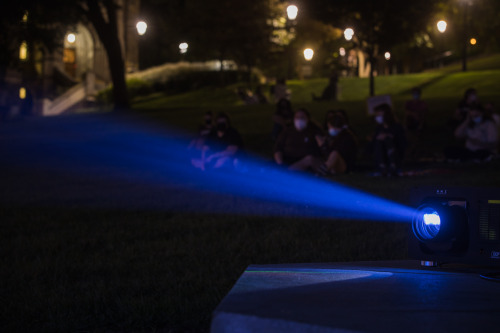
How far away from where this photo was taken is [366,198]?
423 inches

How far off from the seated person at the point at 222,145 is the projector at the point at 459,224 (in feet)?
39.7

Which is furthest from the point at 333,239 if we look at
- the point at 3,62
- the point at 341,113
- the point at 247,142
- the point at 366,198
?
the point at 3,62

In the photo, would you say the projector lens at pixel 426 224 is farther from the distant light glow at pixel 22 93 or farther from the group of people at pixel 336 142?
the distant light glow at pixel 22 93

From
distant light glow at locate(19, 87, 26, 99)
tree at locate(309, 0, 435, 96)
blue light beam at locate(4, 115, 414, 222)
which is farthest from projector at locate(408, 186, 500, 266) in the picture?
distant light glow at locate(19, 87, 26, 99)

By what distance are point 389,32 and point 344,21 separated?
7.48 feet

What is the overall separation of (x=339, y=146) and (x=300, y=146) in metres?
0.88

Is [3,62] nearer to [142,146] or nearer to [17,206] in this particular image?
[142,146]

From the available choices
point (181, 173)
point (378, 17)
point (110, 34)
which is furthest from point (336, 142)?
point (110, 34)

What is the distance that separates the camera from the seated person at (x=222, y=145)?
1605cm

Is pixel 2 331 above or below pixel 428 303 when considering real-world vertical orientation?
below

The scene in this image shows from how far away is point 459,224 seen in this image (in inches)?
148

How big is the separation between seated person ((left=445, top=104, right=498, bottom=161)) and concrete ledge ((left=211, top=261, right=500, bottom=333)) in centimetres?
1179

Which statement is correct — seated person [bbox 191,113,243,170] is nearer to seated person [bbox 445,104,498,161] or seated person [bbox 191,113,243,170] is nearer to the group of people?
the group of people

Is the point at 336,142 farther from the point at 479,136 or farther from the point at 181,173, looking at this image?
the point at 181,173
